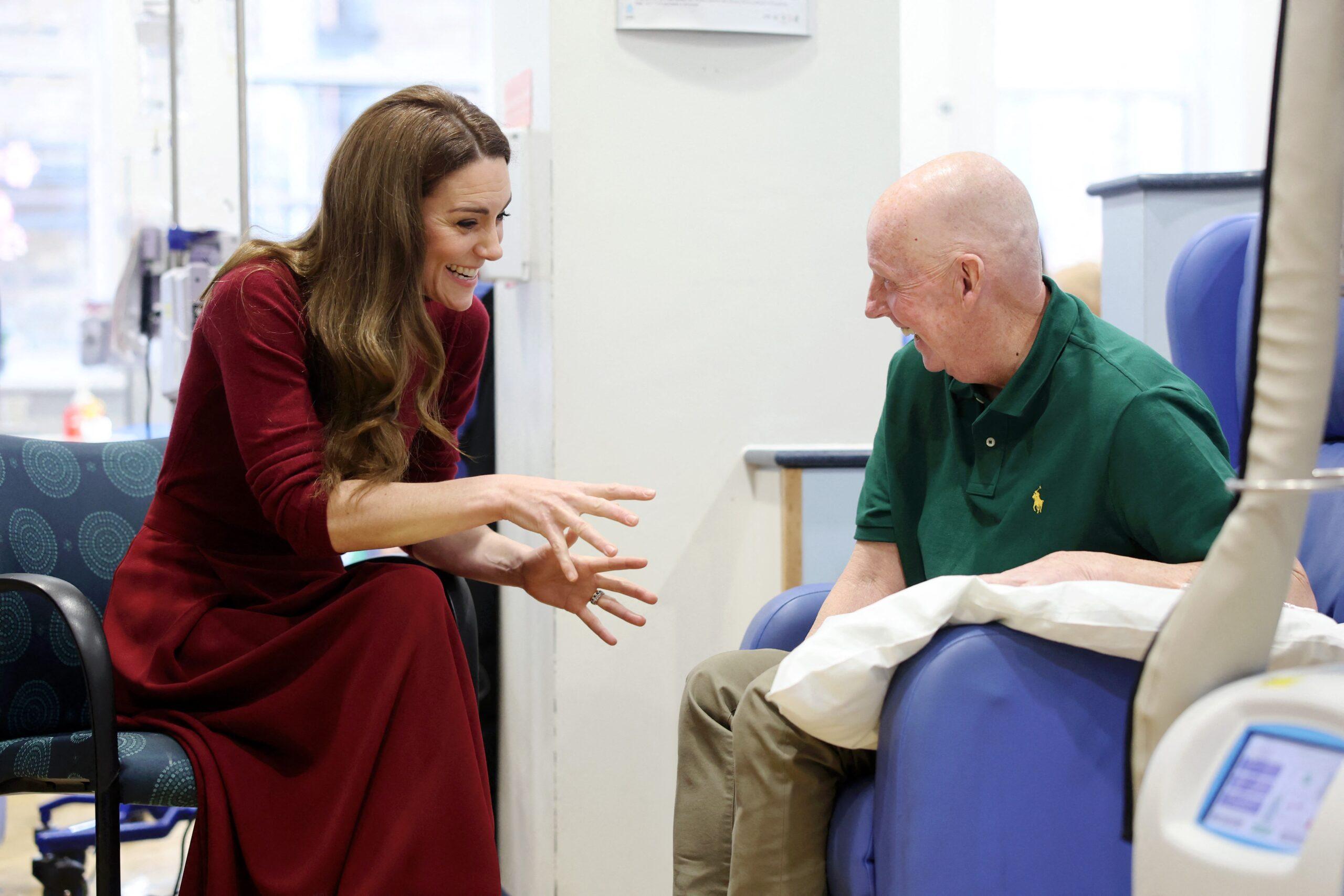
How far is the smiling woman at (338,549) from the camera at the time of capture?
4.89 ft

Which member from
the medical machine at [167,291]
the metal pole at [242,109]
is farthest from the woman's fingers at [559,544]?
the metal pole at [242,109]

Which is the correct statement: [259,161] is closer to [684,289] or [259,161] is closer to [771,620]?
[684,289]

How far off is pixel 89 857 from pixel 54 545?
1244mm

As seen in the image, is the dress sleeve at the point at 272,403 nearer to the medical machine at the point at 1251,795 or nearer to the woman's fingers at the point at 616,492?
the woman's fingers at the point at 616,492

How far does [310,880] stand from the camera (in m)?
1.46

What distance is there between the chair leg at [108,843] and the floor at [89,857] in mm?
1091

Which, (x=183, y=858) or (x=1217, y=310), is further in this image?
(x=183, y=858)

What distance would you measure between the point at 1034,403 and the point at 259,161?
5.59m

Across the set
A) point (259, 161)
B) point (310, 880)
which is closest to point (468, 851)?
point (310, 880)

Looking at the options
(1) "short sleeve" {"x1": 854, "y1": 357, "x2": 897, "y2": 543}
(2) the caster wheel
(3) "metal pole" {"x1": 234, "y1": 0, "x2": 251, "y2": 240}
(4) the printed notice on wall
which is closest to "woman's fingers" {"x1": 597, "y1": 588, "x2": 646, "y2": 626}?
(1) "short sleeve" {"x1": 854, "y1": 357, "x2": 897, "y2": 543}

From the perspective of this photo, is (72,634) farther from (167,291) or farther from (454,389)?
(167,291)

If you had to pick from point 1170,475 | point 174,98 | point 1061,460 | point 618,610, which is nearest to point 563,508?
point 618,610

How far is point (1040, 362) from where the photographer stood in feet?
5.13

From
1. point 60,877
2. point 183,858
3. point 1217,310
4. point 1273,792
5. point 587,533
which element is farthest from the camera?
point 60,877
